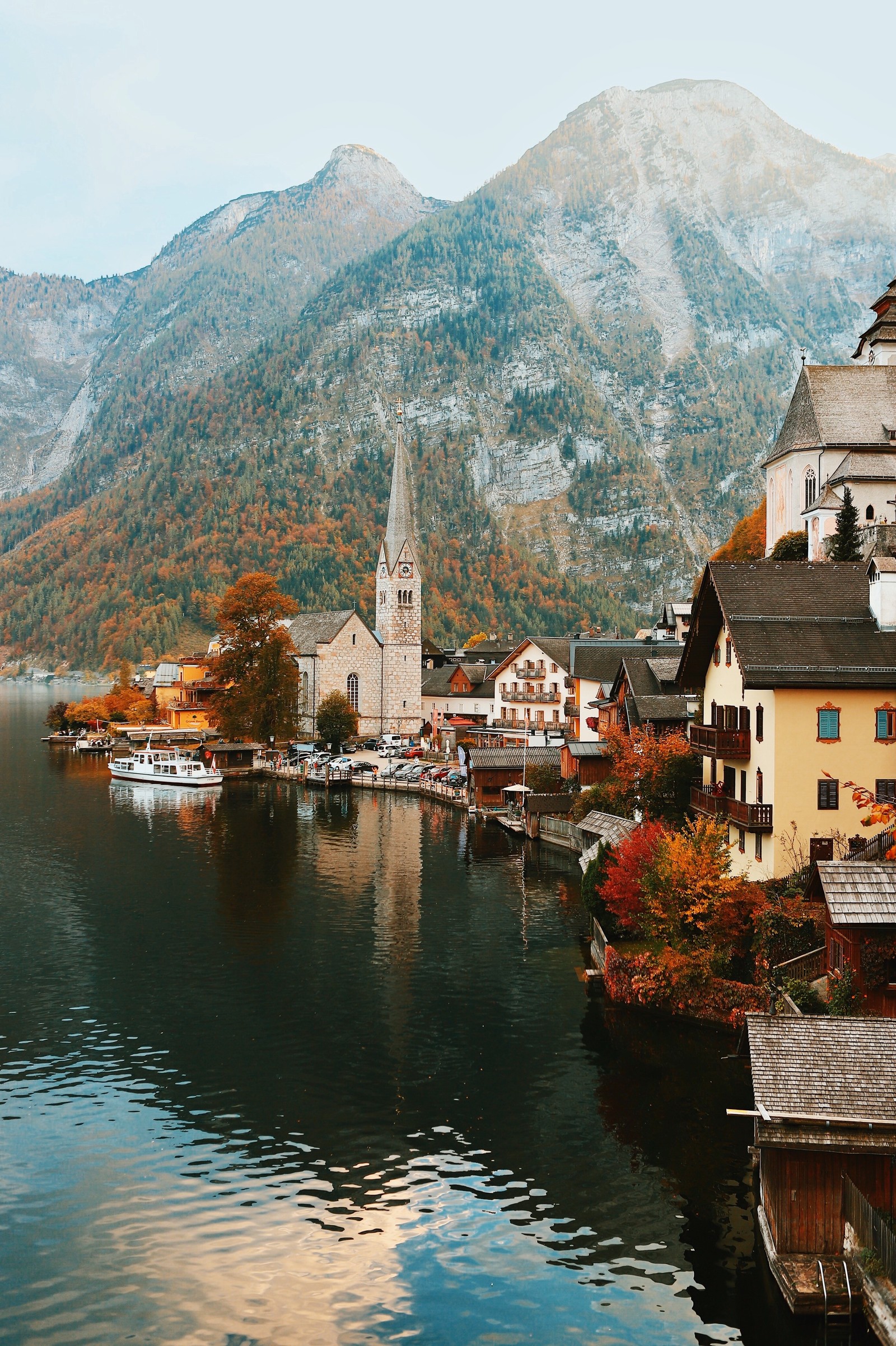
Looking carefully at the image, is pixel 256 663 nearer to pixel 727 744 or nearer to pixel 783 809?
pixel 727 744

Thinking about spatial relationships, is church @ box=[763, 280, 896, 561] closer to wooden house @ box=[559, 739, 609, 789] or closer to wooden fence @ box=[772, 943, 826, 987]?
wooden house @ box=[559, 739, 609, 789]

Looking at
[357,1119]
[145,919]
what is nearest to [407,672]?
[145,919]

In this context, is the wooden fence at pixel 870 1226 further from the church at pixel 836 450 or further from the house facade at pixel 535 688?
the house facade at pixel 535 688

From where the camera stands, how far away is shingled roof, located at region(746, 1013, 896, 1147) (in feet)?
61.0

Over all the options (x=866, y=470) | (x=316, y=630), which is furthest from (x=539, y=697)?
(x=866, y=470)

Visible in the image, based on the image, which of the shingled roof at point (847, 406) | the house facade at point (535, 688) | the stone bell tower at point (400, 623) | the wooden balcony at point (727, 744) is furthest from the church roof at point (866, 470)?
the stone bell tower at point (400, 623)

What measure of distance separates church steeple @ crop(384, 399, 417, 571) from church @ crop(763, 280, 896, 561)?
62.1 meters

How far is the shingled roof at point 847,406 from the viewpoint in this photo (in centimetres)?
6706

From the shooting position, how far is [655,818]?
4638 centimetres

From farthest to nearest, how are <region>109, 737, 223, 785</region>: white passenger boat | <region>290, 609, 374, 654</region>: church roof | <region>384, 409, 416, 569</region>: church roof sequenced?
<region>384, 409, 416, 569</region>: church roof → <region>290, 609, 374, 654</region>: church roof → <region>109, 737, 223, 785</region>: white passenger boat

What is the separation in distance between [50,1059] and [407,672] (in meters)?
98.2

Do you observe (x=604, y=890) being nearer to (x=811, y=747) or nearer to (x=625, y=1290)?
(x=811, y=747)

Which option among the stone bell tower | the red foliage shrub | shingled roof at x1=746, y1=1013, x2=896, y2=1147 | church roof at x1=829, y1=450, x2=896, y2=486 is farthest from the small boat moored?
shingled roof at x1=746, y1=1013, x2=896, y2=1147

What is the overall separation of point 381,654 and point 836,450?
7084cm
